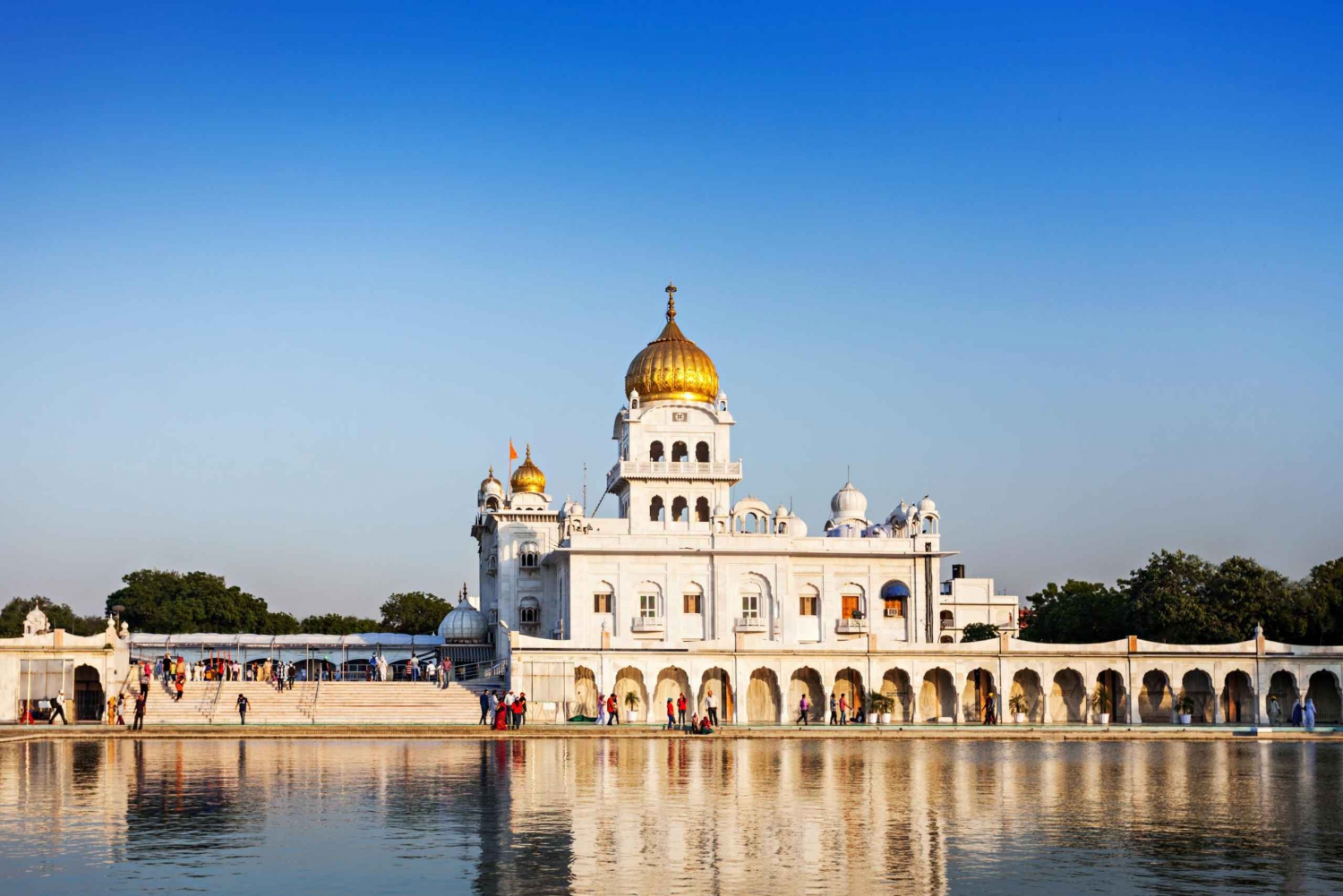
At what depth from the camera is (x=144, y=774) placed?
A: 31.9 meters

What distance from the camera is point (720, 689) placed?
62.8 m

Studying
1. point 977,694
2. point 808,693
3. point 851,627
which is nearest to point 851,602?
point 851,627

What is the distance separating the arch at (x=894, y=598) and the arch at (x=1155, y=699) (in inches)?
458

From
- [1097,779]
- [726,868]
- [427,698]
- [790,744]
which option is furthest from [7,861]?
[427,698]

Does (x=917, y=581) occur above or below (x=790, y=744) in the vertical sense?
above

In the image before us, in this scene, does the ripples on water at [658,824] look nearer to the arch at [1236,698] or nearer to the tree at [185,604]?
the arch at [1236,698]

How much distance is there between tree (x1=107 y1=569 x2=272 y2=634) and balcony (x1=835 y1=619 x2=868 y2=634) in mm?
45676

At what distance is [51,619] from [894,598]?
68416mm

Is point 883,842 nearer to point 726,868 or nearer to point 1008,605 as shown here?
point 726,868

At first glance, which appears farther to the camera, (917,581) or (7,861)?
(917,581)

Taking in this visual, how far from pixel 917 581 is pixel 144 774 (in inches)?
1795

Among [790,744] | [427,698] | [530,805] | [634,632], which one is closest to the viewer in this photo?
[530,805]

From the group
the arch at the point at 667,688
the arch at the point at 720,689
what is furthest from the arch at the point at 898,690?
the arch at the point at 667,688

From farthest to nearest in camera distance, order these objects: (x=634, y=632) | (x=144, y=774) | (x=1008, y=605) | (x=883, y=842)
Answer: (x=1008, y=605), (x=634, y=632), (x=144, y=774), (x=883, y=842)
